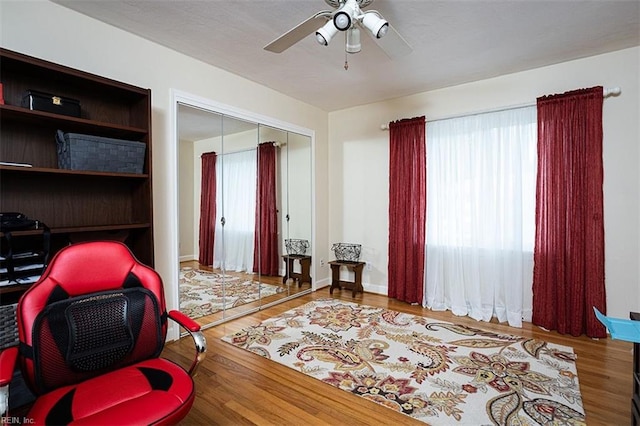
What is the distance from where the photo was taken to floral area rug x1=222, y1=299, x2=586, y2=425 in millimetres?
1993

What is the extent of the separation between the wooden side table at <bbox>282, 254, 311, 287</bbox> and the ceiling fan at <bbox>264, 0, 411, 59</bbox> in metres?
2.92

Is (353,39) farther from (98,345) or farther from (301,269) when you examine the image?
(301,269)

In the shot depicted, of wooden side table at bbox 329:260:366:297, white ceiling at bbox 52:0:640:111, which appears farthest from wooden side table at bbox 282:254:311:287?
white ceiling at bbox 52:0:640:111

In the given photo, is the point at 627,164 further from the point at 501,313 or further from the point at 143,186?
the point at 143,186

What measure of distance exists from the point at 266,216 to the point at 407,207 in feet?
6.07

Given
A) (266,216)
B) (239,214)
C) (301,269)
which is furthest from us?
(301,269)

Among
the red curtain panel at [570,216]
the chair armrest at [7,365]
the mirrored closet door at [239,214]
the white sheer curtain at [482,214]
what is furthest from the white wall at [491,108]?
the chair armrest at [7,365]

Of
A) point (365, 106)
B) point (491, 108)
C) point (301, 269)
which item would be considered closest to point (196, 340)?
point (301, 269)

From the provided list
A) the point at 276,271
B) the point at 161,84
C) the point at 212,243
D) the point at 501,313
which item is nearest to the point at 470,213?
the point at 501,313

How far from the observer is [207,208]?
343 centimetres

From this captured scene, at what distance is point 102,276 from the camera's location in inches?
65.8

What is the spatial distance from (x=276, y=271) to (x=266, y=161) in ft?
4.83

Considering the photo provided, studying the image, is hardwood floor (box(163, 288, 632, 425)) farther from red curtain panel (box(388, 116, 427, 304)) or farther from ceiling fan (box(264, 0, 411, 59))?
ceiling fan (box(264, 0, 411, 59))

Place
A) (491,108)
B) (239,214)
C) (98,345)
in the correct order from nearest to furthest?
(98,345), (491,108), (239,214)
